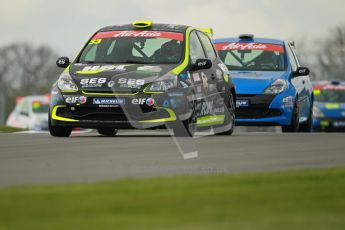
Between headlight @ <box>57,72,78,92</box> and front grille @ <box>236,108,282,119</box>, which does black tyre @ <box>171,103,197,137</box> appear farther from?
front grille @ <box>236,108,282,119</box>

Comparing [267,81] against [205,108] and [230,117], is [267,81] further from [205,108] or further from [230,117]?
[205,108]

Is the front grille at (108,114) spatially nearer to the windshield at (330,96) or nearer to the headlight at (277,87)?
the headlight at (277,87)

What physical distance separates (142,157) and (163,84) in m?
3.59

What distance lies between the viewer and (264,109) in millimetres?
18203

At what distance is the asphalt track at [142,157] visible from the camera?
9242 millimetres

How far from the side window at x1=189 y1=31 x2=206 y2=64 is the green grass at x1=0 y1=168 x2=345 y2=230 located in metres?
6.95

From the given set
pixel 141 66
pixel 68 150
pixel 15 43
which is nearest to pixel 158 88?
pixel 141 66

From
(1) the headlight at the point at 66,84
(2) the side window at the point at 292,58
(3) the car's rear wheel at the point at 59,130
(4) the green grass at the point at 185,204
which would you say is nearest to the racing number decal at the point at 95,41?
(1) the headlight at the point at 66,84

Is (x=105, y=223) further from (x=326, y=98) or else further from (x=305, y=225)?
(x=326, y=98)

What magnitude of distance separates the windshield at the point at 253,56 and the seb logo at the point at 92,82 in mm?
5152

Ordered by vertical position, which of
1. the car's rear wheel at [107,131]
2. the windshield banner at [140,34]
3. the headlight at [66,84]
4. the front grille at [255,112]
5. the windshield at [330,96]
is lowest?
the windshield at [330,96]

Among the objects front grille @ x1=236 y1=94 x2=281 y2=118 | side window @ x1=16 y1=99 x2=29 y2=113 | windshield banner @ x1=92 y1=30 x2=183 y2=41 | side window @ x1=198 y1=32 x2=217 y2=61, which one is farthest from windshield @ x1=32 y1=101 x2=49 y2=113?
windshield banner @ x1=92 y1=30 x2=183 y2=41

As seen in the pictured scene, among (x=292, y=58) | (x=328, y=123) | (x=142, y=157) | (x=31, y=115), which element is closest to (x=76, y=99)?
(x=142, y=157)

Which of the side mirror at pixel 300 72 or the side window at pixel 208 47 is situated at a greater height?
the side window at pixel 208 47
